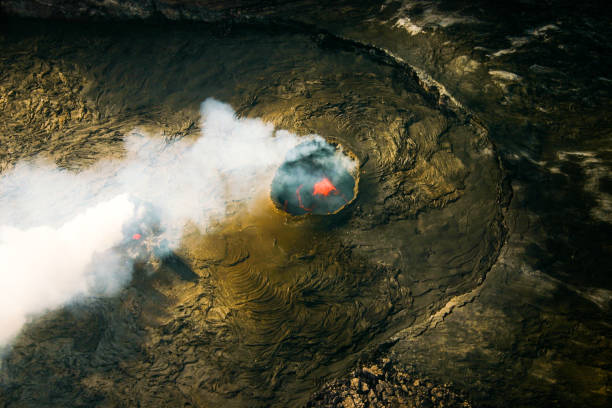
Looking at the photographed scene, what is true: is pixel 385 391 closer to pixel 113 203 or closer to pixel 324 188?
pixel 324 188

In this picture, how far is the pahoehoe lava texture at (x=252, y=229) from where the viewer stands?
3.87 meters

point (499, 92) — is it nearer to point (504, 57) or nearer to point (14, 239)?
point (504, 57)

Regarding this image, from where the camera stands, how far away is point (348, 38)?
20.9ft

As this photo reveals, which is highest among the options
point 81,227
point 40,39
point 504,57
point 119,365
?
point 40,39

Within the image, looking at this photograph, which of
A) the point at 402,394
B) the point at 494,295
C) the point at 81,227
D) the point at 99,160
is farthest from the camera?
the point at 99,160

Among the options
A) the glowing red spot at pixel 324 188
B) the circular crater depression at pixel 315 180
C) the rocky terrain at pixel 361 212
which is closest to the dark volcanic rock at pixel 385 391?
the rocky terrain at pixel 361 212

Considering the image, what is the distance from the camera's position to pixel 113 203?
4.90 meters

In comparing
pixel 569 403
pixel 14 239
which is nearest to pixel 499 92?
pixel 569 403

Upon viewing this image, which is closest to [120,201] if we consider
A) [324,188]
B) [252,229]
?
[252,229]

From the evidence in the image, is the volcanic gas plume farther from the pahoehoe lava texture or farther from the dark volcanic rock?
the dark volcanic rock

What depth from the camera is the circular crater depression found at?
200 inches

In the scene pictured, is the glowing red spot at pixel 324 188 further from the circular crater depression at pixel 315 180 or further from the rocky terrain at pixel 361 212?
the rocky terrain at pixel 361 212

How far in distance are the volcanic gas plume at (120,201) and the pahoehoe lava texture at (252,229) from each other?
256 millimetres

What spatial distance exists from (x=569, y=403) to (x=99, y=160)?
7.27m
